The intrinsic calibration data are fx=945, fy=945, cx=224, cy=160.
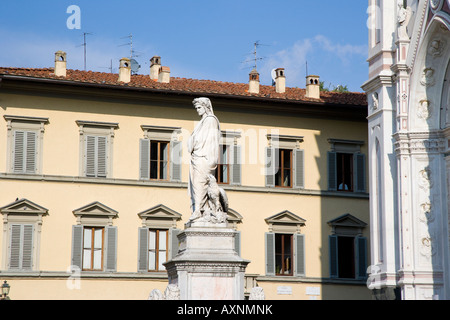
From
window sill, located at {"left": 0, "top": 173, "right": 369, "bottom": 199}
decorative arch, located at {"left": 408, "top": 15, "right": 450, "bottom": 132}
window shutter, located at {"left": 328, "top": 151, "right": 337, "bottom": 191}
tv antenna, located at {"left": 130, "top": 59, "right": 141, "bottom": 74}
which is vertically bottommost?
window sill, located at {"left": 0, "top": 173, "right": 369, "bottom": 199}

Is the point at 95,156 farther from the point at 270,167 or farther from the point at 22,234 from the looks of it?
the point at 270,167

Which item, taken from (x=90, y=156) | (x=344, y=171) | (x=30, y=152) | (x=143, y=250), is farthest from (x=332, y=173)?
(x=30, y=152)

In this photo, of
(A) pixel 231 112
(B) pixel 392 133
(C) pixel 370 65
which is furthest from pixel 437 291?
(A) pixel 231 112

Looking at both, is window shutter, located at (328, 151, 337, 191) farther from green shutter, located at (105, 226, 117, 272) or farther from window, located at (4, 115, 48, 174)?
window, located at (4, 115, 48, 174)

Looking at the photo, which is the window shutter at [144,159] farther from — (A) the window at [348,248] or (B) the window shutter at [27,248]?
(A) the window at [348,248]

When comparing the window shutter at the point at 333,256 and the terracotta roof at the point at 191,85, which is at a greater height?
the terracotta roof at the point at 191,85

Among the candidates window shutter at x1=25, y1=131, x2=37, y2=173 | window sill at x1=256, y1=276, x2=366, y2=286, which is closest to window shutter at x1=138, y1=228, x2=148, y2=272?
window sill at x1=256, y1=276, x2=366, y2=286

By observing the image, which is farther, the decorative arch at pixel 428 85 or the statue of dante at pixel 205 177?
the decorative arch at pixel 428 85

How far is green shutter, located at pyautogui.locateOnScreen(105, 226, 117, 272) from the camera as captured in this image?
112 ft

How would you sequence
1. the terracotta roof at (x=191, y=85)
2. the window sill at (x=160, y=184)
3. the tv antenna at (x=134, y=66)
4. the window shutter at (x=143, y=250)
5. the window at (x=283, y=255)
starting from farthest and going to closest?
the tv antenna at (x=134, y=66) < the window at (x=283, y=255) < the terracotta roof at (x=191, y=85) < the window shutter at (x=143, y=250) < the window sill at (x=160, y=184)

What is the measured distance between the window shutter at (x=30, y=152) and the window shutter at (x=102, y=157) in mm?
2323

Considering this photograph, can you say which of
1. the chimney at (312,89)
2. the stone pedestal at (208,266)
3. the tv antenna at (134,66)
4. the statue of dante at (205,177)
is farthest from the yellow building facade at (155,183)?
the stone pedestal at (208,266)

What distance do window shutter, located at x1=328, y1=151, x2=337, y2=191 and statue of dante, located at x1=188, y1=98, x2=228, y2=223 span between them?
18.3 meters

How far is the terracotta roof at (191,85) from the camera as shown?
34.9 meters
